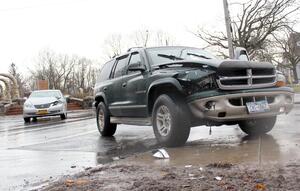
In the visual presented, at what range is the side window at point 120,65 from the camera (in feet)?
31.1

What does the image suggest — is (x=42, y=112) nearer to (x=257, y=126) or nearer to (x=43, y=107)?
(x=43, y=107)

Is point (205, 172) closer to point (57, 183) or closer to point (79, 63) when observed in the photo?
point (57, 183)

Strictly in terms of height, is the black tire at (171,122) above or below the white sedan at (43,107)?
above

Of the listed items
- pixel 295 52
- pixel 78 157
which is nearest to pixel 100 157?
pixel 78 157

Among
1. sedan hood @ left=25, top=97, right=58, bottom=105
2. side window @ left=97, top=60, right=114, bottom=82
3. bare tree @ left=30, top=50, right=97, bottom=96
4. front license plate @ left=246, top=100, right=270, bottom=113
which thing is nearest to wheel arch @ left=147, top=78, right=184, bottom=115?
front license plate @ left=246, top=100, right=270, bottom=113

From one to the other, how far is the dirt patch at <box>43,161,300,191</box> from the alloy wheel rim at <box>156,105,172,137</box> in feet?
5.92

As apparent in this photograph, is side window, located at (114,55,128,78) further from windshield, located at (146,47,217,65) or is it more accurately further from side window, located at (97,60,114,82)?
windshield, located at (146,47,217,65)

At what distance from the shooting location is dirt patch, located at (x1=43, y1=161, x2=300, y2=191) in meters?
4.29

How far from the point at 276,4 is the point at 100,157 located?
34627 millimetres

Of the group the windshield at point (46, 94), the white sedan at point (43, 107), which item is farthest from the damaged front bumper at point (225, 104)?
the windshield at point (46, 94)

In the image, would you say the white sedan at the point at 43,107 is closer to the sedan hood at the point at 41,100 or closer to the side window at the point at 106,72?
the sedan hood at the point at 41,100

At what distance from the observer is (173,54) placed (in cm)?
853

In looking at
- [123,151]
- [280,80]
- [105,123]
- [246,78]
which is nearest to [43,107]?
[105,123]

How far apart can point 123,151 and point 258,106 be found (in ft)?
7.70
